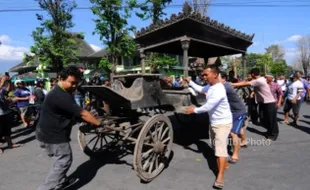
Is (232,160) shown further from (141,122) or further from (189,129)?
(189,129)

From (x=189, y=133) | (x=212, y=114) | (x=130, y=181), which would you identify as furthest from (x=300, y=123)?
(x=130, y=181)

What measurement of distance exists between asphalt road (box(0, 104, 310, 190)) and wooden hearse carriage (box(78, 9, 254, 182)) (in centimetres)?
35

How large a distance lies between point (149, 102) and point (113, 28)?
17.1 m

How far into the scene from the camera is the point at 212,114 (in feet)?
12.3

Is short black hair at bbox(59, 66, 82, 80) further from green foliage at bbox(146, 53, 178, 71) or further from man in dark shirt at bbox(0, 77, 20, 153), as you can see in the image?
green foliage at bbox(146, 53, 178, 71)

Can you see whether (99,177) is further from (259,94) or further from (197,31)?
(259,94)

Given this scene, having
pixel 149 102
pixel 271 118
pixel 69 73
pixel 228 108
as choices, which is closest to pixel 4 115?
→ pixel 69 73

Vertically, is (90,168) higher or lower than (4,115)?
lower

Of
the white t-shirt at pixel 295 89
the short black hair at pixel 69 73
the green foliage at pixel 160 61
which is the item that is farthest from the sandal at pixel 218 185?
the green foliage at pixel 160 61

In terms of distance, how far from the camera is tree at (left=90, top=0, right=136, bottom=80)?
19.4 meters

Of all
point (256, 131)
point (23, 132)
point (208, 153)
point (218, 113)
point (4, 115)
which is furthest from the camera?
point (23, 132)

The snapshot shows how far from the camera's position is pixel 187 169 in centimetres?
438

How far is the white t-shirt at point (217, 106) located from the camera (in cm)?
354

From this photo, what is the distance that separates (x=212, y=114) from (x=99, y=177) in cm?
211
